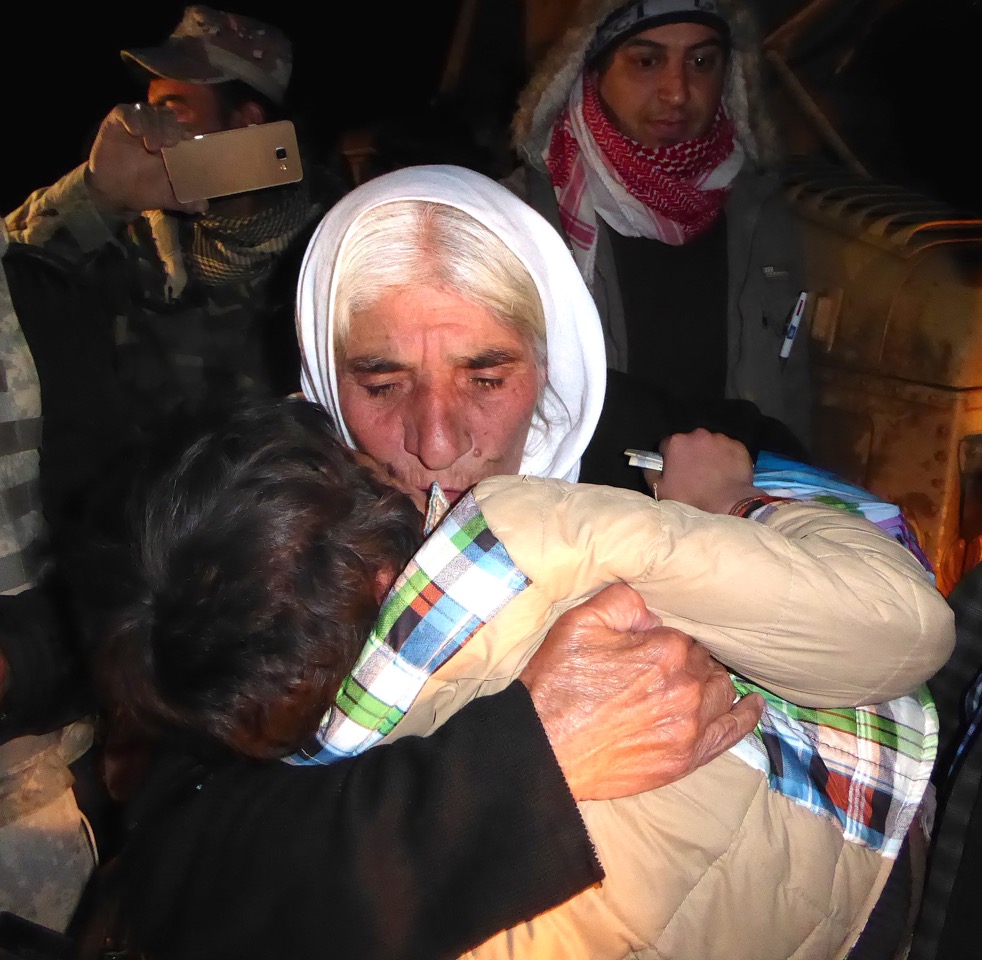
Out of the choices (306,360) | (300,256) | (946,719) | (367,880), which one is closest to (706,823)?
(367,880)

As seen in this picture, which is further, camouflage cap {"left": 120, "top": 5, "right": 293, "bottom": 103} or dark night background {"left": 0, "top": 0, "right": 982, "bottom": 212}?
dark night background {"left": 0, "top": 0, "right": 982, "bottom": 212}

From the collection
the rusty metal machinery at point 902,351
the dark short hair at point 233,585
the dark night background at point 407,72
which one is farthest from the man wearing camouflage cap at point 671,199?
the dark short hair at point 233,585

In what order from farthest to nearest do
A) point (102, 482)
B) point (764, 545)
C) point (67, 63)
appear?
point (67, 63), point (102, 482), point (764, 545)

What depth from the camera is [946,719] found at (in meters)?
1.33

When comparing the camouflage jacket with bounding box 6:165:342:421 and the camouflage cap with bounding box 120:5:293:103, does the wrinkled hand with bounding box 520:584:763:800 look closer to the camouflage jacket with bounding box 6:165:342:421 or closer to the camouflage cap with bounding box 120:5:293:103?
the camouflage jacket with bounding box 6:165:342:421

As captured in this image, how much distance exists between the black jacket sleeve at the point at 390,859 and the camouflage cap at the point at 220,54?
2161mm

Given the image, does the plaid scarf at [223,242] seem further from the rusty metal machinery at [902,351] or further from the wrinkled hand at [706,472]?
the rusty metal machinery at [902,351]

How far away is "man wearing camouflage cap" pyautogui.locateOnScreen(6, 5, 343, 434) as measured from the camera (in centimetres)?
222

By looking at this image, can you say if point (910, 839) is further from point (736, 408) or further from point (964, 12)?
point (964, 12)

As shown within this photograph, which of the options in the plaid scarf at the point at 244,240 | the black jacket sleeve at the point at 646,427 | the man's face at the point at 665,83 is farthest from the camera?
the man's face at the point at 665,83

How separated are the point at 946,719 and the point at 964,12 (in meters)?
2.89

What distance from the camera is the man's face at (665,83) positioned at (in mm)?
2656

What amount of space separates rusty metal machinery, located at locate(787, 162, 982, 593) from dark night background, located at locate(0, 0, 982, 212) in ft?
1.33

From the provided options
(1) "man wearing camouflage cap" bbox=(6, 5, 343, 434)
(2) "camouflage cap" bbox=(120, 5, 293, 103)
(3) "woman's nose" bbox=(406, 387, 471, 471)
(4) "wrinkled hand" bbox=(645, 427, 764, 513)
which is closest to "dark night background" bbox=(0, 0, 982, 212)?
(2) "camouflage cap" bbox=(120, 5, 293, 103)
